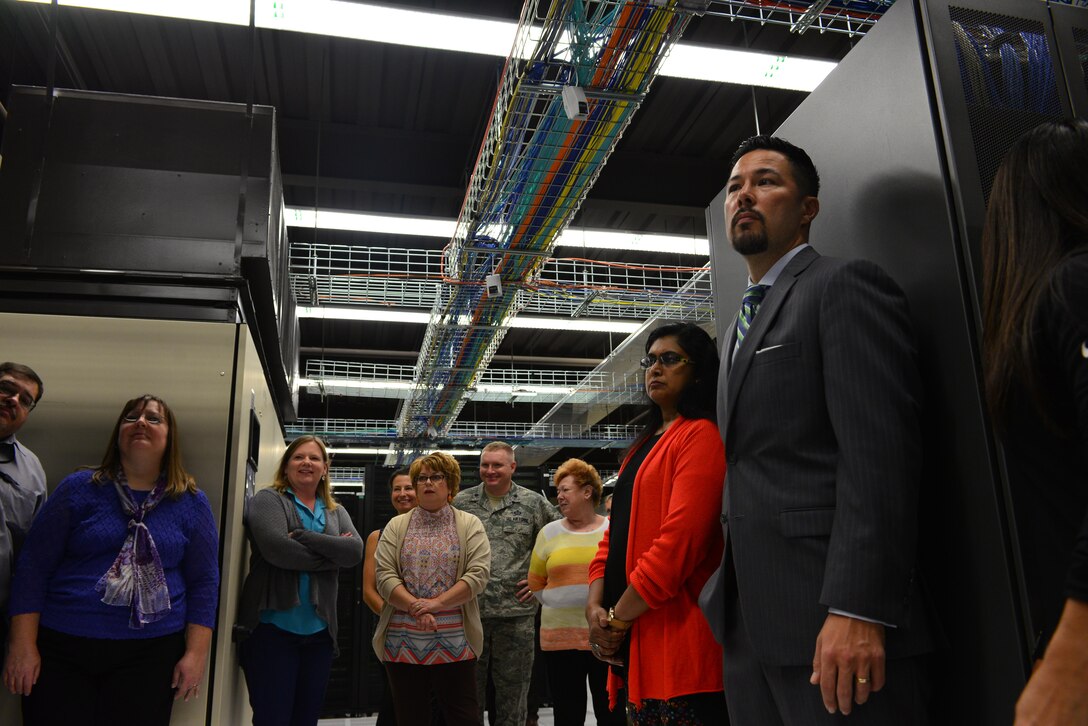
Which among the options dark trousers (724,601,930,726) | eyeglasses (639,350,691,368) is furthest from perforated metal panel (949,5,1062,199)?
eyeglasses (639,350,691,368)

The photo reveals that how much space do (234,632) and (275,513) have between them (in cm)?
42

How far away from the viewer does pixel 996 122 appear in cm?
127

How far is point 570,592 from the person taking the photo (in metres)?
3.39

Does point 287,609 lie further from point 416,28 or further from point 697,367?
point 416,28

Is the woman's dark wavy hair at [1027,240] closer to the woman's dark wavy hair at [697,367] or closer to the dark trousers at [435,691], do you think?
the woman's dark wavy hair at [697,367]

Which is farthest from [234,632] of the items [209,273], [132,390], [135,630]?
[209,273]

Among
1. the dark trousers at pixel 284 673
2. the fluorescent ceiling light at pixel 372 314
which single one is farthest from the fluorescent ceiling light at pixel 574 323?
the dark trousers at pixel 284 673

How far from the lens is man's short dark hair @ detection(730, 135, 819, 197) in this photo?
149 cm

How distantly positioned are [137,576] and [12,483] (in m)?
0.46

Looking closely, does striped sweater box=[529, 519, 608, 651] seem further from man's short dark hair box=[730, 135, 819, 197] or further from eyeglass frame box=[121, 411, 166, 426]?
man's short dark hair box=[730, 135, 819, 197]

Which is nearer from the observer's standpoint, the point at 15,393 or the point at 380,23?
the point at 15,393

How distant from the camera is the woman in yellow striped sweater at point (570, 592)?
325 cm

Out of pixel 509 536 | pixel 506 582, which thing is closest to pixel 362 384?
pixel 509 536

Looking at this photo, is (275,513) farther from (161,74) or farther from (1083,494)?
(161,74)
